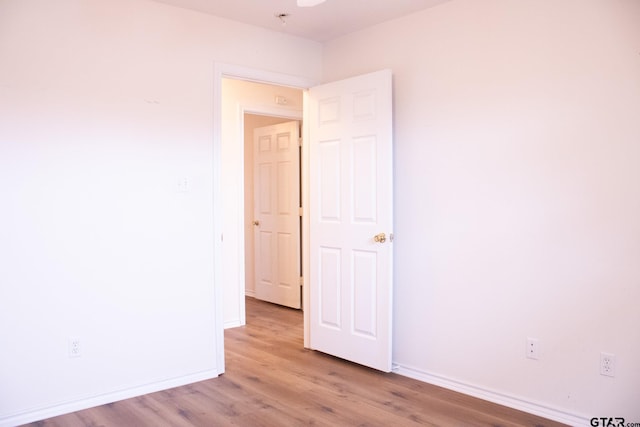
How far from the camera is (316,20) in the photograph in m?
3.57

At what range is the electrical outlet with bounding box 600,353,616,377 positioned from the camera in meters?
2.54

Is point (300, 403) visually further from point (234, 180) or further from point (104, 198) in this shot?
point (234, 180)

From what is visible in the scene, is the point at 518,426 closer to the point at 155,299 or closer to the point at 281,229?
the point at 155,299

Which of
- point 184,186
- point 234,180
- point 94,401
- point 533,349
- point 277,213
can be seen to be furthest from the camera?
point 277,213

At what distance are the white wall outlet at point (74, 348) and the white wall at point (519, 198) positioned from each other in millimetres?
2116

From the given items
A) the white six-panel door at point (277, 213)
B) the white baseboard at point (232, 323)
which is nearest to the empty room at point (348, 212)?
the white baseboard at point (232, 323)

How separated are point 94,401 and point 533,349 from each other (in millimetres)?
2642

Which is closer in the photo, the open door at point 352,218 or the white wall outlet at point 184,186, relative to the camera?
the white wall outlet at point 184,186

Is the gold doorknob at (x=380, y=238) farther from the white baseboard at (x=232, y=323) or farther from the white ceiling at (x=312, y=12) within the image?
the white baseboard at (x=232, y=323)

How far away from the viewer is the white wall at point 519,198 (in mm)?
2535

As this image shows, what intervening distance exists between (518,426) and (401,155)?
1.88 meters

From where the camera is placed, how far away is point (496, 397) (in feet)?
9.81

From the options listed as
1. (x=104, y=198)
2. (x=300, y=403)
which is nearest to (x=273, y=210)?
(x=104, y=198)

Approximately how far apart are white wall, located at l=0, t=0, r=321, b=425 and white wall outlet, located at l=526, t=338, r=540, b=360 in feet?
6.79
